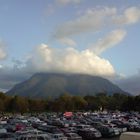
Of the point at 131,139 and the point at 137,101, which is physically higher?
the point at 137,101

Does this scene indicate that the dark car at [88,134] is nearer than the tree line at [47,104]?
Yes

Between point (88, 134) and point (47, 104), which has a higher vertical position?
point (47, 104)

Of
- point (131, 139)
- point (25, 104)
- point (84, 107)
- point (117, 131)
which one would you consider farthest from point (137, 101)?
point (131, 139)

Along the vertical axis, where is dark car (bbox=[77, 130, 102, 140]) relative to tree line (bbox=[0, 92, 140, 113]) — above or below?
below

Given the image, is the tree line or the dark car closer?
the dark car

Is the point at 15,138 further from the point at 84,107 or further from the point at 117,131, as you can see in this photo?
the point at 84,107

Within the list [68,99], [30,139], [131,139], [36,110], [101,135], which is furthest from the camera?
[68,99]

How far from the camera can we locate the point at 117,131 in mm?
53375

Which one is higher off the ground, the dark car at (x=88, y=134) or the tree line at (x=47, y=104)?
the tree line at (x=47, y=104)

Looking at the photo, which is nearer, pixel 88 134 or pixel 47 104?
pixel 88 134

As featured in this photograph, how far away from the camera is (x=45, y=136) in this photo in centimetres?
3478

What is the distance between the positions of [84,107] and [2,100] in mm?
51047

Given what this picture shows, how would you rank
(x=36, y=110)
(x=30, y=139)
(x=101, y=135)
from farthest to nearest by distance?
(x=36, y=110) < (x=101, y=135) < (x=30, y=139)

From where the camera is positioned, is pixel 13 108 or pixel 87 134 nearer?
pixel 87 134
